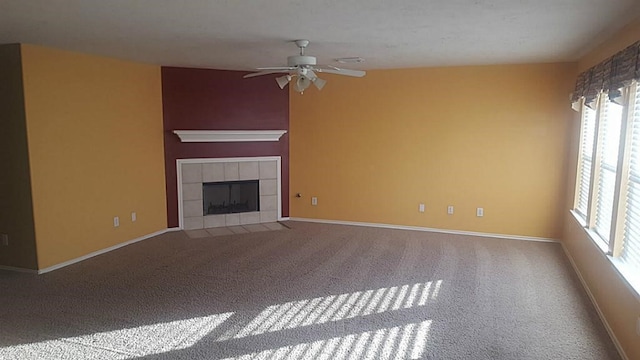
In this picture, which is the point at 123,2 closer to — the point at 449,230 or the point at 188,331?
the point at 188,331

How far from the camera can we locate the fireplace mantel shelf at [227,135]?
240 inches

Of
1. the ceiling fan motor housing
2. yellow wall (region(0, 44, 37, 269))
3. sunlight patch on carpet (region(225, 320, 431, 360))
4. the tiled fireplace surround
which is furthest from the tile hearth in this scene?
sunlight patch on carpet (region(225, 320, 431, 360))

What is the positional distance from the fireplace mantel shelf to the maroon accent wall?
0.25 ft

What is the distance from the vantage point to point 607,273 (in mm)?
3363

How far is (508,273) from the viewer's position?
178 inches

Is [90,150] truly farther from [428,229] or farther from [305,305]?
[428,229]

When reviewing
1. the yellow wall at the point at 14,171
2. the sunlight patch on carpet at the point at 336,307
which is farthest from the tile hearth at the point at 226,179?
the sunlight patch on carpet at the point at 336,307

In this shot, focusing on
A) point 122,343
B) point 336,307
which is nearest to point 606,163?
point 336,307

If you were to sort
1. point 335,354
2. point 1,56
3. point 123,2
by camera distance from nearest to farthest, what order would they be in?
point 123,2 → point 335,354 → point 1,56

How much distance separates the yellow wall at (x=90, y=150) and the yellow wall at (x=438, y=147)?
215cm

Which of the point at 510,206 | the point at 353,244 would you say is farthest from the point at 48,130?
the point at 510,206

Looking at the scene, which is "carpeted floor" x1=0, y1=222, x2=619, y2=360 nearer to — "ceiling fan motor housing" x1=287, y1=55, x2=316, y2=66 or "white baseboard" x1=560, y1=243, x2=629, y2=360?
"white baseboard" x1=560, y1=243, x2=629, y2=360

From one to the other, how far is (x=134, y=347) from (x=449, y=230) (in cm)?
451

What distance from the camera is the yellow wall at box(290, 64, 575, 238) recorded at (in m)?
5.60
